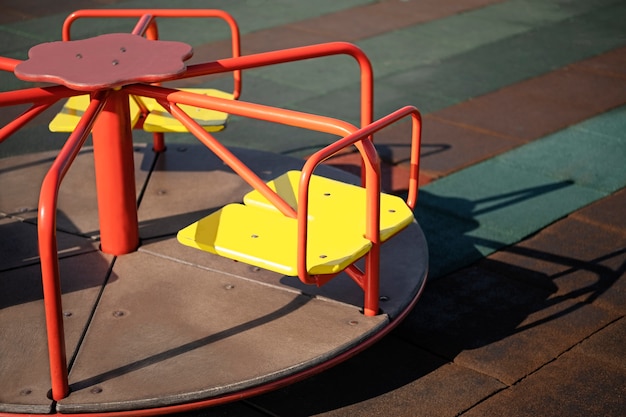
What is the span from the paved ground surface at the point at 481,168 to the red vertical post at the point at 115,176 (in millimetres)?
1173

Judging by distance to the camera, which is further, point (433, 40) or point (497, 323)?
point (433, 40)

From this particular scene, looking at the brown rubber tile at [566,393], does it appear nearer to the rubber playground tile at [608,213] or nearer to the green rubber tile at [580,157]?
the rubber playground tile at [608,213]

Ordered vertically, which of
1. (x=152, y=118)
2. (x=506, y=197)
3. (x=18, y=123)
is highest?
(x=18, y=123)

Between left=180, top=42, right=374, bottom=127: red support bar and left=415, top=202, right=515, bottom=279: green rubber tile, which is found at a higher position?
left=180, top=42, right=374, bottom=127: red support bar

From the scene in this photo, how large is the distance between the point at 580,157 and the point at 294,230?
10.1 ft

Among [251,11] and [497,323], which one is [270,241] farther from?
[251,11]

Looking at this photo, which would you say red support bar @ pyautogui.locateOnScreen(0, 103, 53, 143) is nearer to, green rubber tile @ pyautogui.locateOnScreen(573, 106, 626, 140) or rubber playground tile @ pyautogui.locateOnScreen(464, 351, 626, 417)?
rubber playground tile @ pyautogui.locateOnScreen(464, 351, 626, 417)

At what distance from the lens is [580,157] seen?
672 centimetres

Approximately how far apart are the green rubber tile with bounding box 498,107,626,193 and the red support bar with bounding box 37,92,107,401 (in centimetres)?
359

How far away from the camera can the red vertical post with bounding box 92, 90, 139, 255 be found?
4684mm

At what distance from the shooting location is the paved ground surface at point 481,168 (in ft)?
14.0

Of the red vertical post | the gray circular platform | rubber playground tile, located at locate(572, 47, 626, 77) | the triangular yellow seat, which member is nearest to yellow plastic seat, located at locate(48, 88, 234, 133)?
the gray circular platform

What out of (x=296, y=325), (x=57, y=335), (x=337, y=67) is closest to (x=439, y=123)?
(x=337, y=67)

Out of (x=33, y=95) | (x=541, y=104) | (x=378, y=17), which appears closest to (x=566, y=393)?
(x=33, y=95)
